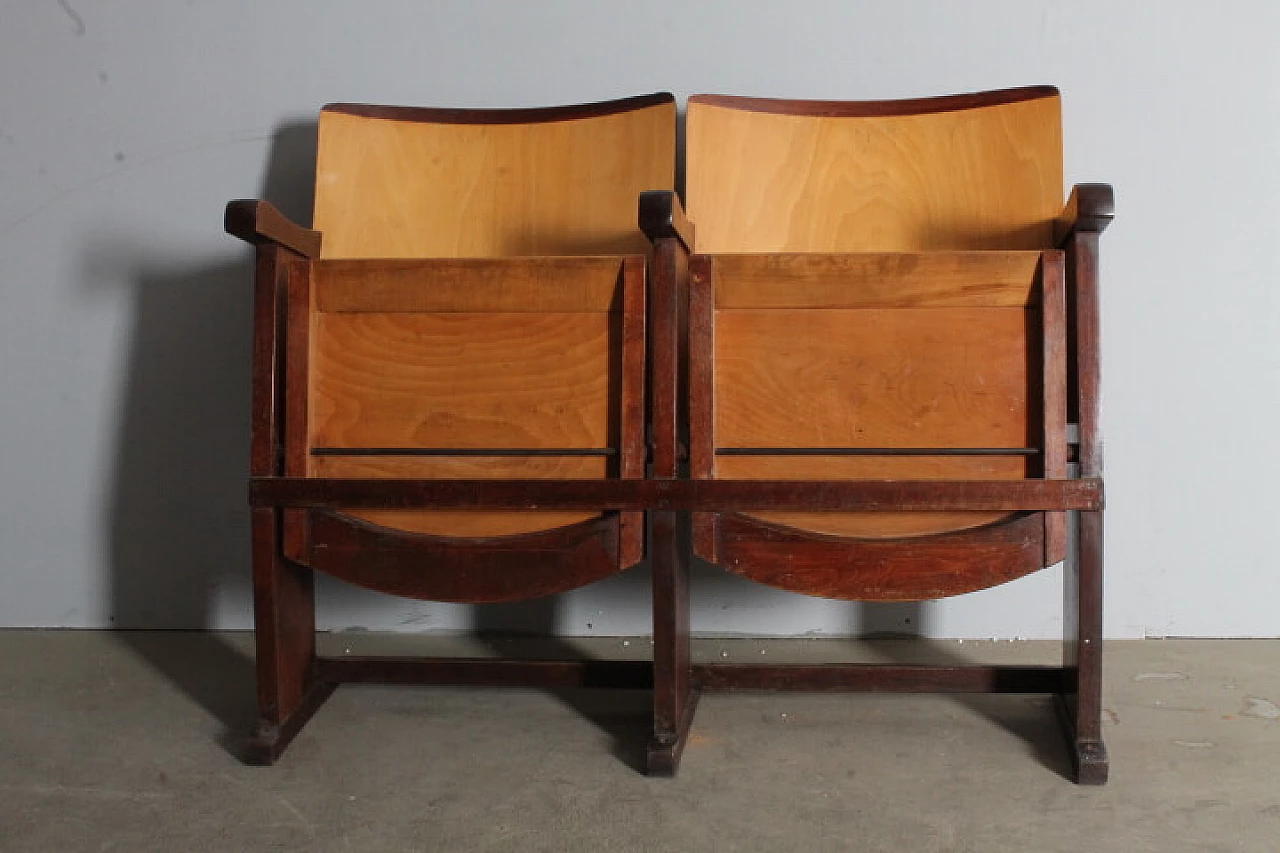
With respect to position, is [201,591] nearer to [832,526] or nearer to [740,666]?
[740,666]

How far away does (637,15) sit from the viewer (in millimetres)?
2090

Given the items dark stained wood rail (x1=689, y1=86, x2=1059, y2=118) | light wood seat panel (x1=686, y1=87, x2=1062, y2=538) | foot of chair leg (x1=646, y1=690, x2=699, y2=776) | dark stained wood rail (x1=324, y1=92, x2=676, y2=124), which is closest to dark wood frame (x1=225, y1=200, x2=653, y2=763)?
light wood seat panel (x1=686, y1=87, x2=1062, y2=538)

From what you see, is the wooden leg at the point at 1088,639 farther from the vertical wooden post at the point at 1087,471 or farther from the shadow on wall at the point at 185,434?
the shadow on wall at the point at 185,434

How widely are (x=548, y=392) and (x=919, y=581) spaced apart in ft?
2.02

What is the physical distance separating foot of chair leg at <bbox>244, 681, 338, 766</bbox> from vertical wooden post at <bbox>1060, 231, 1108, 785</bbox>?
3.81 ft

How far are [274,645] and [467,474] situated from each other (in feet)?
1.35

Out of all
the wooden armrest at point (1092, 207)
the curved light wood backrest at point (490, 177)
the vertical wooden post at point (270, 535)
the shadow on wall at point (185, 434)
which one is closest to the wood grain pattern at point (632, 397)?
the curved light wood backrest at point (490, 177)

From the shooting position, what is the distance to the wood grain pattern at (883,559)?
1.44 meters

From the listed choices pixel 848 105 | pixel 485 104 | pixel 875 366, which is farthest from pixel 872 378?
pixel 485 104

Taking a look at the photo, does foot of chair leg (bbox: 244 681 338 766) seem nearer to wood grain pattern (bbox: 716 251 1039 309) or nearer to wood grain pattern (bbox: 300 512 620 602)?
wood grain pattern (bbox: 300 512 620 602)

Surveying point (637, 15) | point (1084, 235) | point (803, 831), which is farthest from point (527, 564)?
point (637, 15)

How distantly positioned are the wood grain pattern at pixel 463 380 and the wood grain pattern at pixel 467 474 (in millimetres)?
26

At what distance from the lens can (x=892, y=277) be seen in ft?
4.74

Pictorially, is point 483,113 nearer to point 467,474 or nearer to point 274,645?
point 467,474
